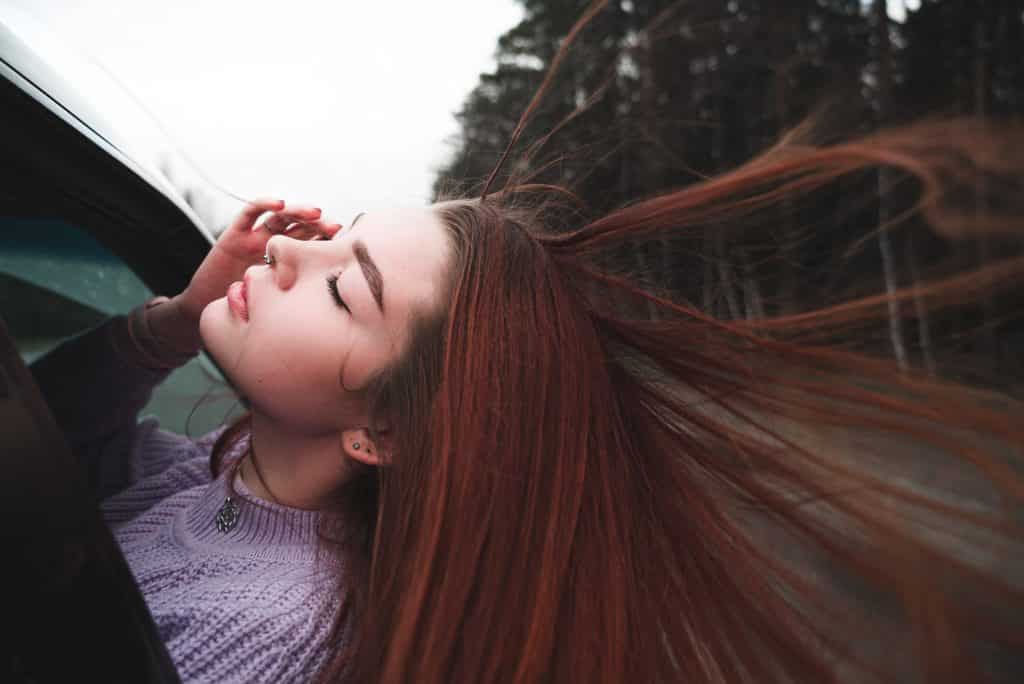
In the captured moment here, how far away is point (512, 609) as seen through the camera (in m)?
1.31

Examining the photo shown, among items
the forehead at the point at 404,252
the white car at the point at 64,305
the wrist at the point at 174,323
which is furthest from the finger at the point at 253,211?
the forehead at the point at 404,252

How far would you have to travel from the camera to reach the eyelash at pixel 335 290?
151cm

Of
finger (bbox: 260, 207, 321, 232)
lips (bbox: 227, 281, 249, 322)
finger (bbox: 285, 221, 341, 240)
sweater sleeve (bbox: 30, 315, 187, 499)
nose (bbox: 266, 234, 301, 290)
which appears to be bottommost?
sweater sleeve (bbox: 30, 315, 187, 499)

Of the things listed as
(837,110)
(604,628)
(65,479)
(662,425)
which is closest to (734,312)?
(662,425)

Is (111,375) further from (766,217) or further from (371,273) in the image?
(766,217)

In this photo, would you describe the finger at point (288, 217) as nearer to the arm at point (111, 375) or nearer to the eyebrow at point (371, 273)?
the arm at point (111, 375)

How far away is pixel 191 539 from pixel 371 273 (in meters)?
0.76

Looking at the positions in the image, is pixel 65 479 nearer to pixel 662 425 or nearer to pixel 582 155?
pixel 662 425

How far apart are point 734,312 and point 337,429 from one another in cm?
101

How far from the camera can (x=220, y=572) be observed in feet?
4.99

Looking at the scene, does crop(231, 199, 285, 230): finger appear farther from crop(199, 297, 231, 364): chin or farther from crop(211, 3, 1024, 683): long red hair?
crop(211, 3, 1024, 683): long red hair

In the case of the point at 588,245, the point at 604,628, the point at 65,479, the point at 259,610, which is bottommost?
the point at 604,628

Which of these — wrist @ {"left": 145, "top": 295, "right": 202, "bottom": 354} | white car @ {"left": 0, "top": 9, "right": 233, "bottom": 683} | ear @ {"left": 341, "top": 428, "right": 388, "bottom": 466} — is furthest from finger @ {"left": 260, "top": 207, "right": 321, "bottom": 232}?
ear @ {"left": 341, "top": 428, "right": 388, "bottom": 466}

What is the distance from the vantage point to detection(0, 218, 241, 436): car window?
5.42ft
